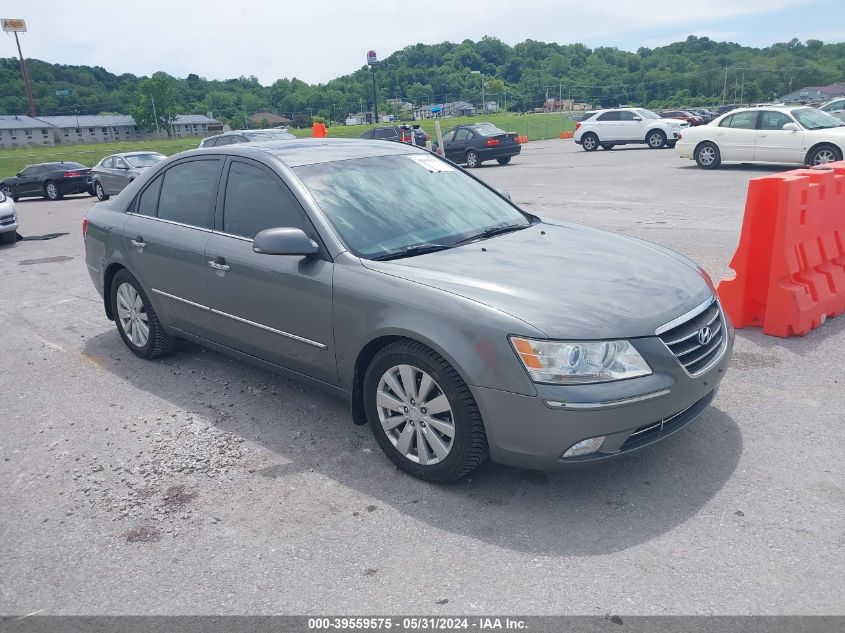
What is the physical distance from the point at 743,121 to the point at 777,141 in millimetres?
1193

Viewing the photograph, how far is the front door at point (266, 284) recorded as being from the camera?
160 inches

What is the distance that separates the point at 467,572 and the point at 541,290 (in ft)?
4.39

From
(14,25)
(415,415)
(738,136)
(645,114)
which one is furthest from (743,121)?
(14,25)

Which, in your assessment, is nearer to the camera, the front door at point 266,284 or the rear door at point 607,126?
the front door at point 266,284

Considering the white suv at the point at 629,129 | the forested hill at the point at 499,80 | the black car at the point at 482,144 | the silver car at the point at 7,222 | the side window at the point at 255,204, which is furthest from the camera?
the forested hill at the point at 499,80

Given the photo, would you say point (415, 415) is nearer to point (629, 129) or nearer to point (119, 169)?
point (119, 169)

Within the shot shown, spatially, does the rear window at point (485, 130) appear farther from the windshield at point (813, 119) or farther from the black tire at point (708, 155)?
the windshield at point (813, 119)

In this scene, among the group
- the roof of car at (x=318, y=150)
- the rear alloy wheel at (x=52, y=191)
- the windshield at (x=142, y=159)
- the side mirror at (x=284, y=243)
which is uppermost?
the roof of car at (x=318, y=150)

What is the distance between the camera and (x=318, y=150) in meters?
4.80

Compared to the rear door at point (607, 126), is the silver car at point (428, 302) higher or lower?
higher

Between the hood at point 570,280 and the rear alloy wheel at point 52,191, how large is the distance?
23.4 metres

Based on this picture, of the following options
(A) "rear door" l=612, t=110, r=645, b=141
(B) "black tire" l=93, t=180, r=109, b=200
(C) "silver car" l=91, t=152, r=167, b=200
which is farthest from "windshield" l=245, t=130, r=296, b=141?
(A) "rear door" l=612, t=110, r=645, b=141

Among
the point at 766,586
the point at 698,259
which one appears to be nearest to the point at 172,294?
the point at 766,586

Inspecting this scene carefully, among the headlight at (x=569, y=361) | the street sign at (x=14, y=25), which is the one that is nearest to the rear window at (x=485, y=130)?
the headlight at (x=569, y=361)
